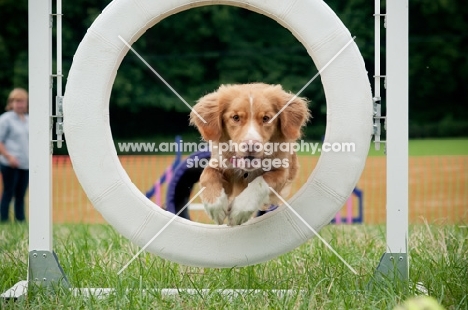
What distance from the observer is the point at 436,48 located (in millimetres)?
19156

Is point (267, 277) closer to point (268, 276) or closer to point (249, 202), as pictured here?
point (268, 276)

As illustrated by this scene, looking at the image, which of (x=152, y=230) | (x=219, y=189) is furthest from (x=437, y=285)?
(x=152, y=230)

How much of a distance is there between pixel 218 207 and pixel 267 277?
0.57 m

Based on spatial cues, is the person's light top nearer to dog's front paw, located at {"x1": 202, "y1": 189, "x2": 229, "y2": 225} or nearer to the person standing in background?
the person standing in background

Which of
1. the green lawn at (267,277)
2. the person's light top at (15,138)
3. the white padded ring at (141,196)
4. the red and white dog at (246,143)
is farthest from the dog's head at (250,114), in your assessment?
the person's light top at (15,138)

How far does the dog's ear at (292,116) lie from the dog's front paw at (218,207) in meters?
0.53

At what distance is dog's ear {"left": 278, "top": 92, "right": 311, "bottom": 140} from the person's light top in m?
4.91

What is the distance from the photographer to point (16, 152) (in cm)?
800

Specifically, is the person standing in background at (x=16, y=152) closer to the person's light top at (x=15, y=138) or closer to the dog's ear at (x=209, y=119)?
the person's light top at (x=15, y=138)

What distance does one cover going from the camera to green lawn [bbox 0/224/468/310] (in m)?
3.29

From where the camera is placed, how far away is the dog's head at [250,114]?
3707mm

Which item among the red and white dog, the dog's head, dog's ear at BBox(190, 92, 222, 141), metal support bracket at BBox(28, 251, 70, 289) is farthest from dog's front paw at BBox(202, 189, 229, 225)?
metal support bracket at BBox(28, 251, 70, 289)

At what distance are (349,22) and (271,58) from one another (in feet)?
7.76

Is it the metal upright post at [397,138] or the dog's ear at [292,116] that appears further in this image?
the dog's ear at [292,116]
